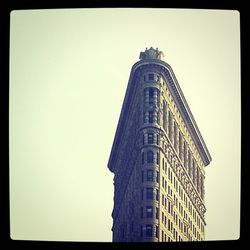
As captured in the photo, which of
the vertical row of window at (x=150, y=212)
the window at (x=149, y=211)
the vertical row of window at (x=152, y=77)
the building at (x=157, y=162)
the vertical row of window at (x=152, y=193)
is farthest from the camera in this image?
the window at (x=149, y=211)

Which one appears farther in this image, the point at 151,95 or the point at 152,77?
the point at 152,77

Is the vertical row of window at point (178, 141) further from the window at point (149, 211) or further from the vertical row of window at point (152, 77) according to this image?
the window at point (149, 211)

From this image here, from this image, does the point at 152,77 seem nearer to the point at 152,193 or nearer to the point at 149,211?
the point at 149,211

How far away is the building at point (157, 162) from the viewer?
29.6 metres

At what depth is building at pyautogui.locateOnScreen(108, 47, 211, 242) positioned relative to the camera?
1165 inches

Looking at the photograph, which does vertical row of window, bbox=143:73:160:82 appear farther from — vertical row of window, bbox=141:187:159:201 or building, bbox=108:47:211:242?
vertical row of window, bbox=141:187:159:201

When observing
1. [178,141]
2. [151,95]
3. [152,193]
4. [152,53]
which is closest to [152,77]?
[151,95]

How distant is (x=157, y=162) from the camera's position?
141 feet

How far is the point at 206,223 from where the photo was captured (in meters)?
27.6

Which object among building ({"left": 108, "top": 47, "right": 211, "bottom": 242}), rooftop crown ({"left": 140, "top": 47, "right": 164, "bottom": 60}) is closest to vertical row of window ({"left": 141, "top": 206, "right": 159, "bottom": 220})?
building ({"left": 108, "top": 47, "right": 211, "bottom": 242})

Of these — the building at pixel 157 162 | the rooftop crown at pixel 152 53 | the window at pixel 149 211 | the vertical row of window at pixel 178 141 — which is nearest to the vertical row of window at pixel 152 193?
the building at pixel 157 162
